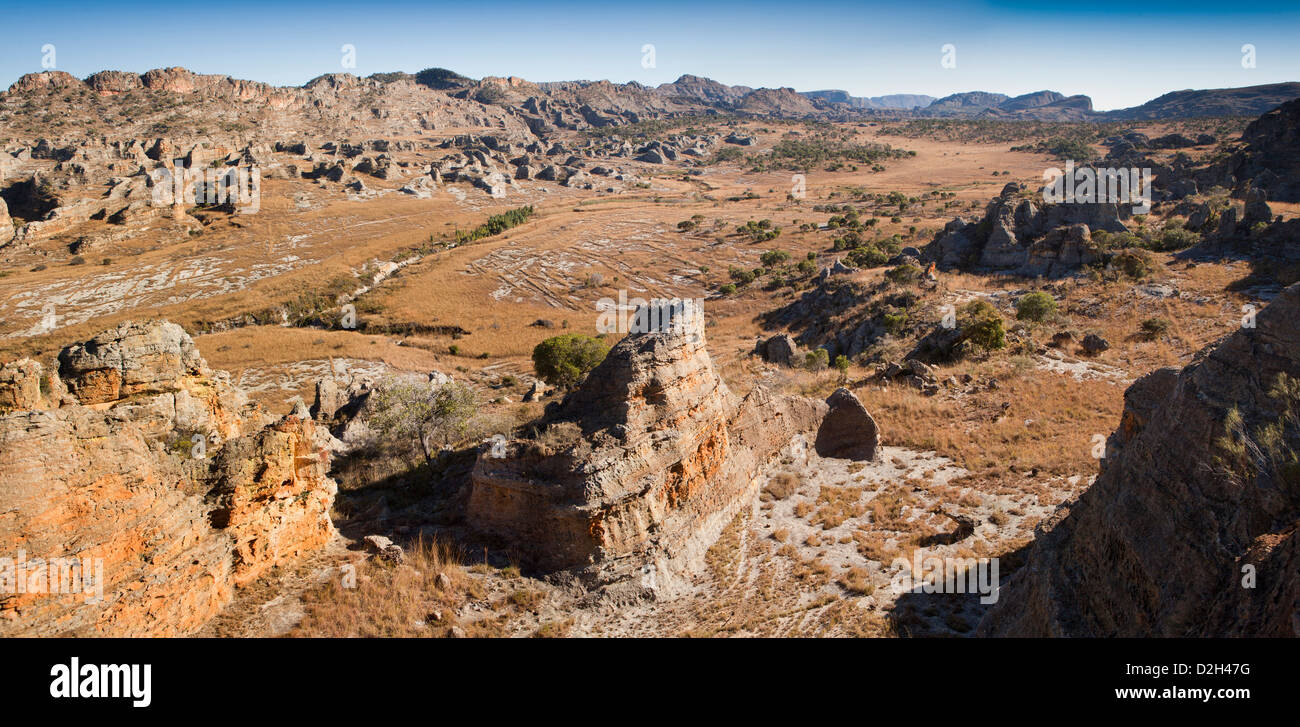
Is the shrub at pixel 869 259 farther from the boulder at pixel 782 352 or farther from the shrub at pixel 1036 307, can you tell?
the boulder at pixel 782 352

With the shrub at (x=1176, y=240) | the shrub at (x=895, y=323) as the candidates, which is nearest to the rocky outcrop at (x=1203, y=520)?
the shrub at (x=895, y=323)

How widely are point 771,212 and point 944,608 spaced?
89.3 m

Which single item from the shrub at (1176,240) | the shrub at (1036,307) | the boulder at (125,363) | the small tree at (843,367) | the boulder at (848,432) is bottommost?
the boulder at (848,432)

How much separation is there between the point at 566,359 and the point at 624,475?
1990 cm

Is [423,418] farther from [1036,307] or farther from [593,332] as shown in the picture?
[593,332]

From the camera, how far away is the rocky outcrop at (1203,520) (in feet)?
18.4

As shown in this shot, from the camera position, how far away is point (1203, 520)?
651 cm

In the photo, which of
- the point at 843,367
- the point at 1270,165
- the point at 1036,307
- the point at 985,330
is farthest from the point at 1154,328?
the point at 1270,165

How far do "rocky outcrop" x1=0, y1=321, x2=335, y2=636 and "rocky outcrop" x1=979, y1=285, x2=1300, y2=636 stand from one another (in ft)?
42.9

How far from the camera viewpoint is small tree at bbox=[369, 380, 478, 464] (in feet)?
67.7

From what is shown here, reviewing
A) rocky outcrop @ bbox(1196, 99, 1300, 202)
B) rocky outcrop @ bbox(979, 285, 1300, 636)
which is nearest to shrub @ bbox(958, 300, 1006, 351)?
rocky outcrop @ bbox(979, 285, 1300, 636)

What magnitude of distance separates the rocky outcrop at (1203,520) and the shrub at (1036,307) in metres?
25.0

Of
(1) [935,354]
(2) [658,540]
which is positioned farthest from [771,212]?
(2) [658,540]
